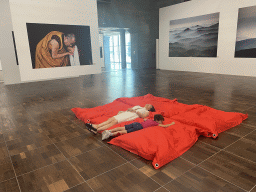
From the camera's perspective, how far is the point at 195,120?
12.2ft

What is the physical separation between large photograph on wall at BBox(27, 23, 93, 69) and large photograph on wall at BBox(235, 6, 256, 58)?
793 centimetres

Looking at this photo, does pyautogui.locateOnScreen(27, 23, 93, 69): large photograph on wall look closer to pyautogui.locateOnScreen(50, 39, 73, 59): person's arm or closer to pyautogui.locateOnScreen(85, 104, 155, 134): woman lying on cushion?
pyautogui.locateOnScreen(50, 39, 73, 59): person's arm

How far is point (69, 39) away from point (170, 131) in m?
8.07

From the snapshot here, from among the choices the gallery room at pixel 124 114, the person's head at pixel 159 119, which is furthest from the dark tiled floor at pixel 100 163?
the person's head at pixel 159 119

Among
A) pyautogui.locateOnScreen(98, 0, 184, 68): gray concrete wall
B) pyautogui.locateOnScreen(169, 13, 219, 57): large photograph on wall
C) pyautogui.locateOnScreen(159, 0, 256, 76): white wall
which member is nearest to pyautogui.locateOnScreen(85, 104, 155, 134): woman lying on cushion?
pyautogui.locateOnScreen(159, 0, 256, 76): white wall

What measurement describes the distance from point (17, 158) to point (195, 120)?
3.10m

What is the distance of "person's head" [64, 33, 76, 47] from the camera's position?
959 cm

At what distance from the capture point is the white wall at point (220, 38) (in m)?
10.3

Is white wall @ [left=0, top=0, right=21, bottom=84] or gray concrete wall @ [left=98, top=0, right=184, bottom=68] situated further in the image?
gray concrete wall @ [left=98, top=0, right=184, bottom=68]

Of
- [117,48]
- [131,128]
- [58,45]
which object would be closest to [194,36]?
[117,48]

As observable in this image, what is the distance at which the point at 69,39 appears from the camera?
9688 millimetres

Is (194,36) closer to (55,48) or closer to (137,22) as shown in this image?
(137,22)

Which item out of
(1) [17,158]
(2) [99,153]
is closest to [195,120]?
(2) [99,153]

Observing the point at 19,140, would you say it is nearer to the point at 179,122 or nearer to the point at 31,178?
the point at 31,178
